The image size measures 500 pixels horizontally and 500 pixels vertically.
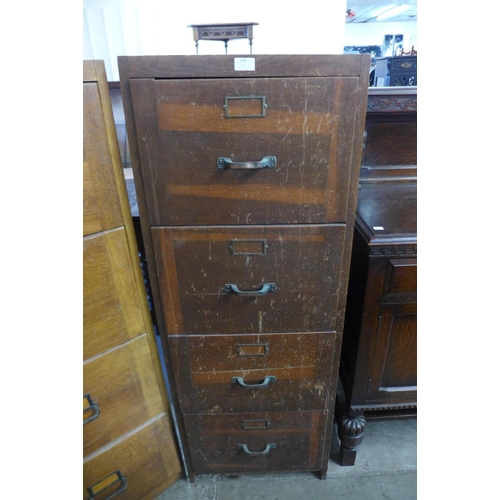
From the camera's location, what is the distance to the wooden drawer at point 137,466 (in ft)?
2.90

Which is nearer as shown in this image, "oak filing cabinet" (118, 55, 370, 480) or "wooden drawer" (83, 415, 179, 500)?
"oak filing cabinet" (118, 55, 370, 480)

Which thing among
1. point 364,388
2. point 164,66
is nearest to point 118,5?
point 164,66

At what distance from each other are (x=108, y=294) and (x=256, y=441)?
0.66 m

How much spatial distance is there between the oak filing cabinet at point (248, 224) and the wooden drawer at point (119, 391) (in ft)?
0.24

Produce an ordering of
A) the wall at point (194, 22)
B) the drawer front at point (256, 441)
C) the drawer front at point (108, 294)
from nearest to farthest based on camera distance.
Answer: the drawer front at point (108, 294)
the drawer front at point (256, 441)
the wall at point (194, 22)

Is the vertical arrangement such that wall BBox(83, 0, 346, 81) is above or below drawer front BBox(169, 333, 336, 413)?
above

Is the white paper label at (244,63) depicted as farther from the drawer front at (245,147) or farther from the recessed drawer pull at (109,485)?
the recessed drawer pull at (109,485)

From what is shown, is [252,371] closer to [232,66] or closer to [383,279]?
[383,279]

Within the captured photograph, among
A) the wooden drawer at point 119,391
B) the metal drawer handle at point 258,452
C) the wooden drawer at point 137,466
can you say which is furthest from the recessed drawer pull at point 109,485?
→ the metal drawer handle at point 258,452

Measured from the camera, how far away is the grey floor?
109cm

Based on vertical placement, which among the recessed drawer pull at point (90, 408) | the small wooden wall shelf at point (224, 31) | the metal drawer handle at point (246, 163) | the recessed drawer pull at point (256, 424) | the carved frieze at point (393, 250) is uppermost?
the small wooden wall shelf at point (224, 31)

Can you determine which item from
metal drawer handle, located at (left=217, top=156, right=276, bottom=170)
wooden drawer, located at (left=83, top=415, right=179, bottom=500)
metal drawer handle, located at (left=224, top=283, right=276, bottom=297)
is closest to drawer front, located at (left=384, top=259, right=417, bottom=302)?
metal drawer handle, located at (left=224, top=283, right=276, bottom=297)

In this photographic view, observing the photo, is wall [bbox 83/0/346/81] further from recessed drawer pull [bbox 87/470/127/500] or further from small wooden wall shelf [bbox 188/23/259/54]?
recessed drawer pull [bbox 87/470/127/500]

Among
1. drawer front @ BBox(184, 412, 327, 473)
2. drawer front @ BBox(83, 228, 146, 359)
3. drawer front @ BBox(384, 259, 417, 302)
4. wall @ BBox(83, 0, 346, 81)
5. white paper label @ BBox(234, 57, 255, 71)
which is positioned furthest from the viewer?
wall @ BBox(83, 0, 346, 81)
